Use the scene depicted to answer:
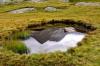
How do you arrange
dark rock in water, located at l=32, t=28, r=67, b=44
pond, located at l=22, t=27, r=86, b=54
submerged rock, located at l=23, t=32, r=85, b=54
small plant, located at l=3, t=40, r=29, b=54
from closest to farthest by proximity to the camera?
small plant, located at l=3, t=40, r=29, b=54
submerged rock, located at l=23, t=32, r=85, b=54
pond, located at l=22, t=27, r=86, b=54
dark rock in water, located at l=32, t=28, r=67, b=44

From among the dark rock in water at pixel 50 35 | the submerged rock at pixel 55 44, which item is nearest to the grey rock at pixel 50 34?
the dark rock in water at pixel 50 35

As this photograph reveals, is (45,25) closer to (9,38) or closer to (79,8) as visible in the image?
(9,38)

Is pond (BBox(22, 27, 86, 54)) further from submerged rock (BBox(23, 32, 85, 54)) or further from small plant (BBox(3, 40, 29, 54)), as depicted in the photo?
small plant (BBox(3, 40, 29, 54))

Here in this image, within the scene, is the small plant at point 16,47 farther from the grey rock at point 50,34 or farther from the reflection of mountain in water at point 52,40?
the grey rock at point 50,34

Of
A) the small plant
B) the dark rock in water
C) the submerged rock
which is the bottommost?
the dark rock in water

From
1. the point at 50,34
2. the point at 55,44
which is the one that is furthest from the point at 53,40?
the point at 50,34

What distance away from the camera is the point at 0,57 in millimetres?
16891

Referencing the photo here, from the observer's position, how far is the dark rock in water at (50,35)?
21984 mm

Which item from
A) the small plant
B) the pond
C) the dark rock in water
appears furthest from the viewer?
the dark rock in water

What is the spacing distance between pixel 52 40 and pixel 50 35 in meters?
1.35

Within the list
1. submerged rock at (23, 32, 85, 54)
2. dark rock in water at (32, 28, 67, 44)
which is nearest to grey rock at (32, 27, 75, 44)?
dark rock in water at (32, 28, 67, 44)

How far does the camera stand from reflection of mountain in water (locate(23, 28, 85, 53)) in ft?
63.7

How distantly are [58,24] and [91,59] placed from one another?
10276 mm

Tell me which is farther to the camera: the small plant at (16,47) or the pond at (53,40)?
the pond at (53,40)
